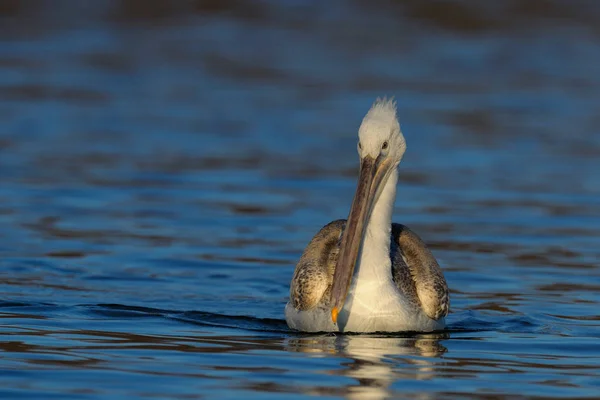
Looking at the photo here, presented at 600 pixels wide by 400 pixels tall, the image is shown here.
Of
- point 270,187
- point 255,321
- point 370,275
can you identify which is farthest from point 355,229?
point 270,187

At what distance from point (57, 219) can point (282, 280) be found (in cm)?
330

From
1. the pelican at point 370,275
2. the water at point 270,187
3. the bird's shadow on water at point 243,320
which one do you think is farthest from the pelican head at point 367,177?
the bird's shadow on water at point 243,320

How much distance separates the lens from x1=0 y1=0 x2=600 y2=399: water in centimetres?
823

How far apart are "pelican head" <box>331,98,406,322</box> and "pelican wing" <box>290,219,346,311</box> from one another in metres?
0.31

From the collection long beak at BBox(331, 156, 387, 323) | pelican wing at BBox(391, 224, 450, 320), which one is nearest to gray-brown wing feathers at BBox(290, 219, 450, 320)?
pelican wing at BBox(391, 224, 450, 320)

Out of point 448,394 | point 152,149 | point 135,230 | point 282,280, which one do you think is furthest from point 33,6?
point 448,394

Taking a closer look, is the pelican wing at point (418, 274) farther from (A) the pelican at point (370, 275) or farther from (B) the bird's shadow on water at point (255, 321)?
(B) the bird's shadow on water at point (255, 321)

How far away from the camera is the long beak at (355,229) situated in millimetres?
8844

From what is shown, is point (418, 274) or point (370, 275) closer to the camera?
point (370, 275)

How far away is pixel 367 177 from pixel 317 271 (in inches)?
28.9

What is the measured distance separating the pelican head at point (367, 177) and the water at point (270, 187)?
0.44m

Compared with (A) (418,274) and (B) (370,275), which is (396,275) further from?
(B) (370,275)

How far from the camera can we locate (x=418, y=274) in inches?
383

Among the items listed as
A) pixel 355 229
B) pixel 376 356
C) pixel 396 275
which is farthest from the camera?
pixel 396 275
